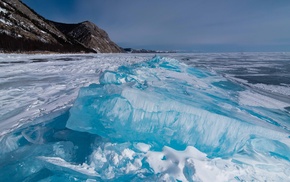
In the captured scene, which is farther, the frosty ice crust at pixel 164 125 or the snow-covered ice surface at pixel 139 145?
the frosty ice crust at pixel 164 125

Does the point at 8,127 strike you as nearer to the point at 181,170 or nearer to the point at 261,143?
the point at 181,170

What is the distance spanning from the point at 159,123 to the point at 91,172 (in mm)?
1334

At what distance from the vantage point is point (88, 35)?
135m

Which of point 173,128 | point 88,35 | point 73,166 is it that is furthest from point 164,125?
point 88,35

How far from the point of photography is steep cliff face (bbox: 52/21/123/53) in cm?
12886

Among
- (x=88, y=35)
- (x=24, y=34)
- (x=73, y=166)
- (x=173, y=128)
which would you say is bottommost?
(x=73, y=166)

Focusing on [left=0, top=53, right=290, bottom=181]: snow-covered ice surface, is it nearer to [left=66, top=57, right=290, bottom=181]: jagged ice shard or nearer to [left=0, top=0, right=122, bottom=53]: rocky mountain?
[left=66, top=57, right=290, bottom=181]: jagged ice shard

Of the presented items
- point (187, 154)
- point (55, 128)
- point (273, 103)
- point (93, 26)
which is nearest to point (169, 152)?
point (187, 154)

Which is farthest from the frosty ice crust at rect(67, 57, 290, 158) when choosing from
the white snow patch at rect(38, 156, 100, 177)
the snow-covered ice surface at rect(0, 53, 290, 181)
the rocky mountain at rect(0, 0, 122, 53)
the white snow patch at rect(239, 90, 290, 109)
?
the rocky mountain at rect(0, 0, 122, 53)

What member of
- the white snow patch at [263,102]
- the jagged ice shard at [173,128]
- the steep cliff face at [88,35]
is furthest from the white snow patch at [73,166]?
the steep cliff face at [88,35]

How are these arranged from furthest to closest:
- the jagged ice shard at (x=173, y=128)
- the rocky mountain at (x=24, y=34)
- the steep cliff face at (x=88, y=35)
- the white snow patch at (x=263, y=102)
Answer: the steep cliff face at (x=88, y=35) < the rocky mountain at (x=24, y=34) < the white snow patch at (x=263, y=102) < the jagged ice shard at (x=173, y=128)

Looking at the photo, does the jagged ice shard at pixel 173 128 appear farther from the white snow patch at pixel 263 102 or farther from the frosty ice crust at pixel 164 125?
the white snow patch at pixel 263 102

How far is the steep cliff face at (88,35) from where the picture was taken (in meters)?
129

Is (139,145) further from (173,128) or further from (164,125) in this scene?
(173,128)
